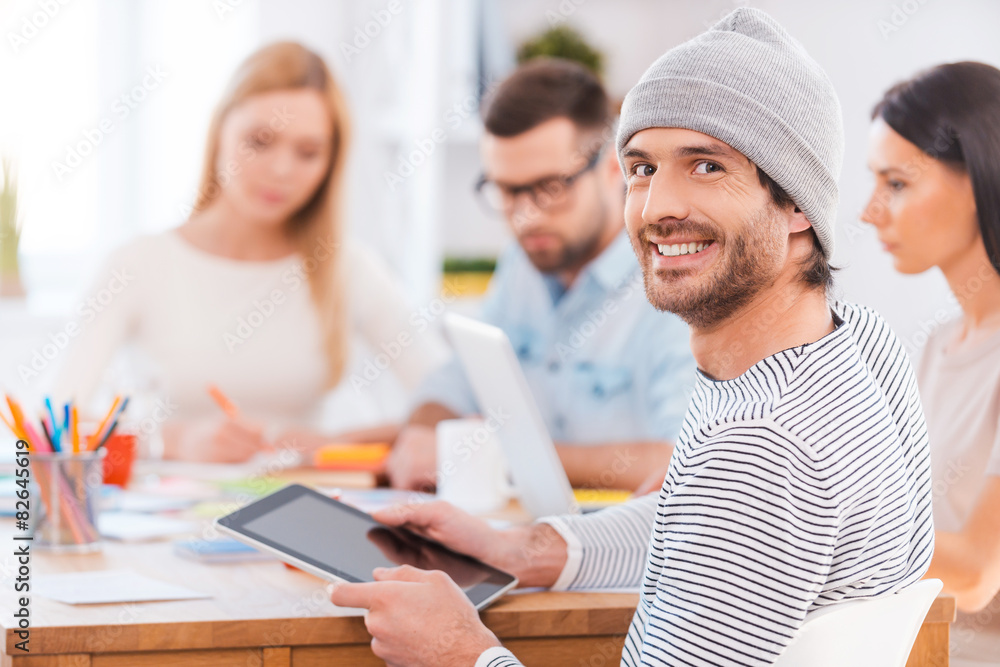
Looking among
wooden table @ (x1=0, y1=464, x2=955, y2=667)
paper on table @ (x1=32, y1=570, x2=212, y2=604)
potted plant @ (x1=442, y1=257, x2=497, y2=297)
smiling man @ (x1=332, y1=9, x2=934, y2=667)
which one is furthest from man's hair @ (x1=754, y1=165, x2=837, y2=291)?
potted plant @ (x1=442, y1=257, x2=497, y2=297)

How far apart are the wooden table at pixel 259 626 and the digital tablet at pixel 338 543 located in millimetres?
42

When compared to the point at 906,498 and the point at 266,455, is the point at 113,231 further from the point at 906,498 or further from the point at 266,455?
the point at 906,498

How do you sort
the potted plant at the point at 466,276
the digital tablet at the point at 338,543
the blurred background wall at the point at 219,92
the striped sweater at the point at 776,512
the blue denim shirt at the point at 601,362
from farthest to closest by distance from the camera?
the potted plant at the point at 466,276 < the blurred background wall at the point at 219,92 < the blue denim shirt at the point at 601,362 < the digital tablet at the point at 338,543 < the striped sweater at the point at 776,512

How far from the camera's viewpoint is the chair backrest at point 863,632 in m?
0.90

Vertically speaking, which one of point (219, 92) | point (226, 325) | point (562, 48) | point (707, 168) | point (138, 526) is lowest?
point (138, 526)

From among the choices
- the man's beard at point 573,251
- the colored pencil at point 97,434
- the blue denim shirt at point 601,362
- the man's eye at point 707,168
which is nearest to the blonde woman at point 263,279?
the blue denim shirt at point 601,362

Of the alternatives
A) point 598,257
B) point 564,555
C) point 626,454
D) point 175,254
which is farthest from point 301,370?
point 564,555

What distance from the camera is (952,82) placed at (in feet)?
4.37

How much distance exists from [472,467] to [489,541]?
0.43m

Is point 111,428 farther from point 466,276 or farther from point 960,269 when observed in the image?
point 466,276

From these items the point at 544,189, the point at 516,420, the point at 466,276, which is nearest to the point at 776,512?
the point at 516,420

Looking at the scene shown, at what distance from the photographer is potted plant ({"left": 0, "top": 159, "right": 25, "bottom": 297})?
10.0ft

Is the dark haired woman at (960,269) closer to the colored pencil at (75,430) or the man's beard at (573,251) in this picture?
the man's beard at (573,251)

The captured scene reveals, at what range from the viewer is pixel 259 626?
1.06 metres
